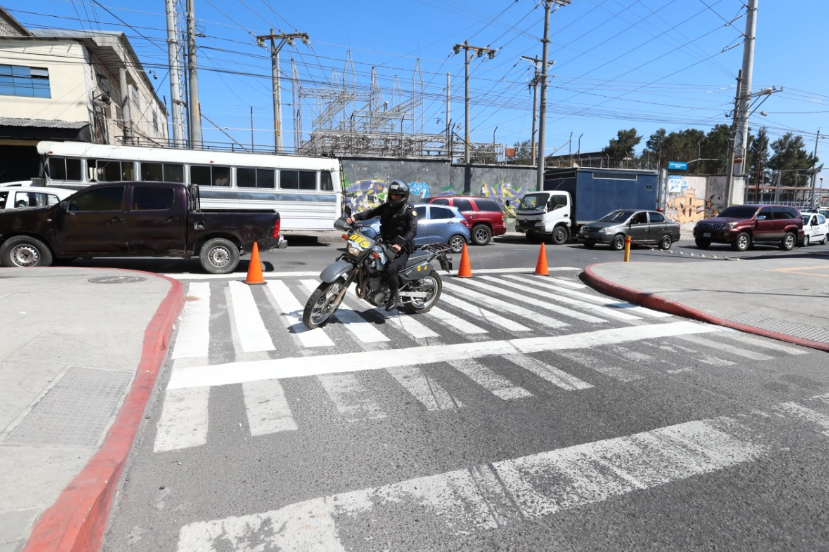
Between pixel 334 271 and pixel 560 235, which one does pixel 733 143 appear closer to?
pixel 560 235

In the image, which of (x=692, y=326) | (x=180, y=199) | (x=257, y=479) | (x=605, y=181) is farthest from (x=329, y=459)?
(x=605, y=181)

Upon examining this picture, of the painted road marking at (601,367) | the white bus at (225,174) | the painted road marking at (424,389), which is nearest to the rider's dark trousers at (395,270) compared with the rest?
the painted road marking at (424,389)

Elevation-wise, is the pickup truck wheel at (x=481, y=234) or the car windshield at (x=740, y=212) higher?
the car windshield at (x=740, y=212)

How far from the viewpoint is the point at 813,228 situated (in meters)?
24.7

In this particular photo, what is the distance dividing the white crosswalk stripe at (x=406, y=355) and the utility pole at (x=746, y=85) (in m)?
27.9

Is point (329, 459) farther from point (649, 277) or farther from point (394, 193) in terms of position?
point (649, 277)

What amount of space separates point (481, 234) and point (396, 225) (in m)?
→ 13.7

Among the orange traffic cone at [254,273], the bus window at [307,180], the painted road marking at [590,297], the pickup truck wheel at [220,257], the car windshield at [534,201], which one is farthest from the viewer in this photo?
the car windshield at [534,201]

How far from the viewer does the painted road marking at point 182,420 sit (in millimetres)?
3672

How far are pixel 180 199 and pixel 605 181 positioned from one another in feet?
60.8

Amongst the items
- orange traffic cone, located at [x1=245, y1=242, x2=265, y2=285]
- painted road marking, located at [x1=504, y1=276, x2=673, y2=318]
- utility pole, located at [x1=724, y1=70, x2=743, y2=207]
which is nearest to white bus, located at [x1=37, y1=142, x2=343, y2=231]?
orange traffic cone, located at [x1=245, y1=242, x2=265, y2=285]

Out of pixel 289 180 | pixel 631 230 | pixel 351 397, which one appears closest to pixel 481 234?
pixel 631 230

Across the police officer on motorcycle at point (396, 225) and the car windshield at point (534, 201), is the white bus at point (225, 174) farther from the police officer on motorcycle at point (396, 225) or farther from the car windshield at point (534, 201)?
the police officer on motorcycle at point (396, 225)

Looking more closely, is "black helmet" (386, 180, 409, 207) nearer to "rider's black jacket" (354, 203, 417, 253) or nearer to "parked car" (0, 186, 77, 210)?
"rider's black jacket" (354, 203, 417, 253)
